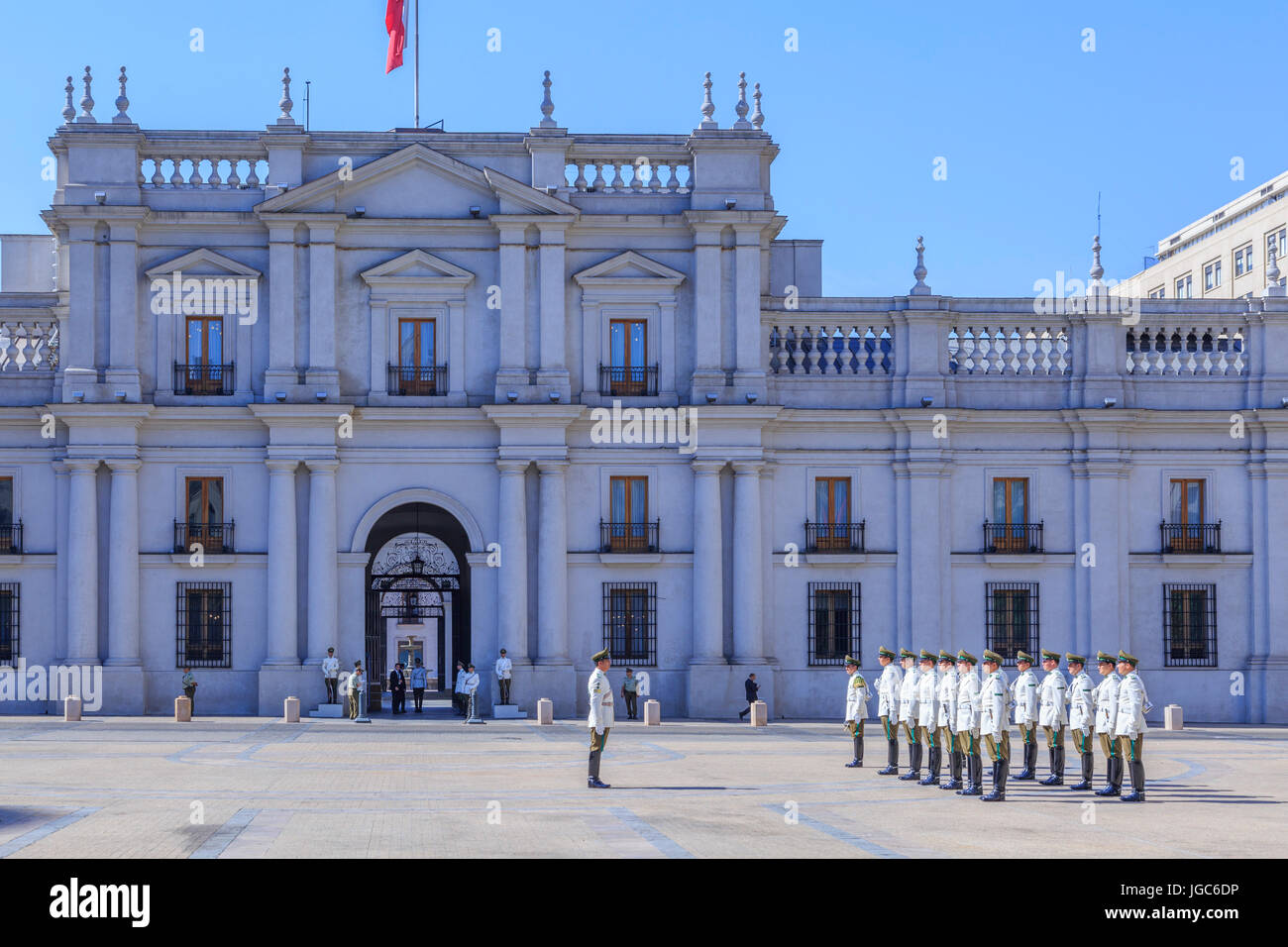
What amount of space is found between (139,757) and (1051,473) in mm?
23665

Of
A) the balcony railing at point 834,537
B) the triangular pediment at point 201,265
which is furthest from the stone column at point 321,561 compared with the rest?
the balcony railing at point 834,537

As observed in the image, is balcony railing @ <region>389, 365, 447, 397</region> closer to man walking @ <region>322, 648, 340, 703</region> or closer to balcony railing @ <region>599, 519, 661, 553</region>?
balcony railing @ <region>599, 519, 661, 553</region>

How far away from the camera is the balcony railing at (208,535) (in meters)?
40.2

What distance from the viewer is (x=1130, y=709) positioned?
22109 mm

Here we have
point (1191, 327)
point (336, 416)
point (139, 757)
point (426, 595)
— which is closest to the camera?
point (139, 757)

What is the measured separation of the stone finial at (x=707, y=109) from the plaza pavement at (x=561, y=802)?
51.6 feet

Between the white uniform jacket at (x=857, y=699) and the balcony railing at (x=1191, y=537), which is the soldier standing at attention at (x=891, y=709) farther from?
the balcony railing at (x=1191, y=537)

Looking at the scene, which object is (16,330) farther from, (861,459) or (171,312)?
(861,459)

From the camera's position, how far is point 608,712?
22.6 m

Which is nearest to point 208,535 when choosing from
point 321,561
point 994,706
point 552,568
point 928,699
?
point 321,561

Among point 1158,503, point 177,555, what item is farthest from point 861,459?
point 177,555

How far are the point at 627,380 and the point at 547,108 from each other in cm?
694

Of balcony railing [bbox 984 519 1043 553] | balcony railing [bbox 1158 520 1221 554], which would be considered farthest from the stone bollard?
balcony railing [bbox 1158 520 1221 554]

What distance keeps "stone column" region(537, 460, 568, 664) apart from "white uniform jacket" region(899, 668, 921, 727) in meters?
15.7
